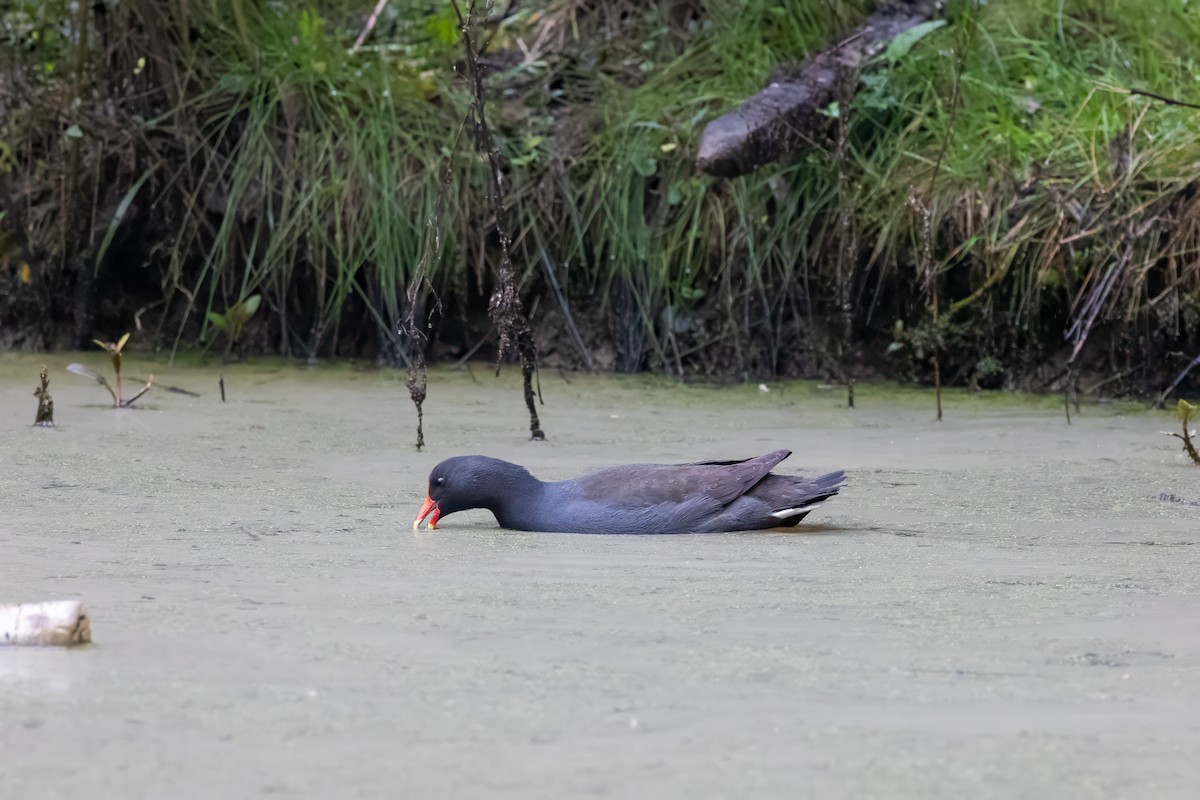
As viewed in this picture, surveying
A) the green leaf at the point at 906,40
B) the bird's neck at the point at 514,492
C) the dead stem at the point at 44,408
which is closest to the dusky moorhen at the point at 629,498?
the bird's neck at the point at 514,492

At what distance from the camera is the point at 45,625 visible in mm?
2658

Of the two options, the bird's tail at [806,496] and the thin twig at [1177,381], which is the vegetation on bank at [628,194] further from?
the bird's tail at [806,496]

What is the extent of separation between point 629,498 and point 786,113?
351cm

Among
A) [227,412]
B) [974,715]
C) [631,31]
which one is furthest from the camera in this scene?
[631,31]

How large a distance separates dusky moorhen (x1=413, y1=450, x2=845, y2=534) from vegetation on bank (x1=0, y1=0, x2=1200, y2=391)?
2.74 m

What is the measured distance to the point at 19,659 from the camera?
2.62 m

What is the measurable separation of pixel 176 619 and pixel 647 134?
16.5 ft

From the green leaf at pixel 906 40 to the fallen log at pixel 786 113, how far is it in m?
0.13

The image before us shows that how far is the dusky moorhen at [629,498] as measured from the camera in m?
4.03

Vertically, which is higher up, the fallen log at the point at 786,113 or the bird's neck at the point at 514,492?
the fallen log at the point at 786,113

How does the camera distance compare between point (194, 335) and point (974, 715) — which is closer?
point (974, 715)

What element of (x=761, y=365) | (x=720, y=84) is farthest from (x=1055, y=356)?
(x=720, y=84)

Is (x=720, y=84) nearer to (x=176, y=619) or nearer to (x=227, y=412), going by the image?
(x=227, y=412)

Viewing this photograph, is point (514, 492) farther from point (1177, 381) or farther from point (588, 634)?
point (1177, 381)
